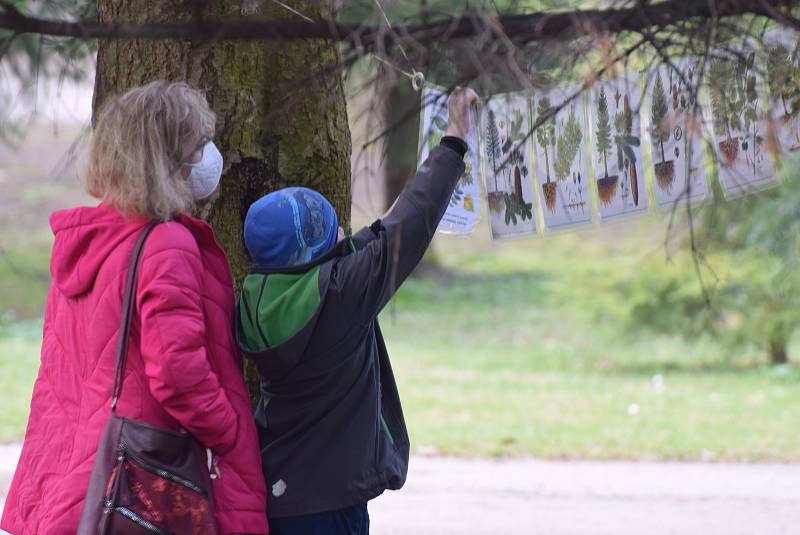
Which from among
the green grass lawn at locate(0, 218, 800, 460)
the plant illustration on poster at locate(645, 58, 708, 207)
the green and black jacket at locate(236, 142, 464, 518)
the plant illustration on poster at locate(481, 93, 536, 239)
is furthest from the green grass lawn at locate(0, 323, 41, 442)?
the plant illustration on poster at locate(645, 58, 708, 207)

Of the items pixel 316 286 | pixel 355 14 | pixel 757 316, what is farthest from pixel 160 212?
pixel 757 316

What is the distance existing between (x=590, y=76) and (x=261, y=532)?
124 cm

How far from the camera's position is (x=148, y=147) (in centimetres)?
247

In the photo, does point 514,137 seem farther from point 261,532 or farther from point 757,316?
point 757,316

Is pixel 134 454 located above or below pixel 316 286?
below

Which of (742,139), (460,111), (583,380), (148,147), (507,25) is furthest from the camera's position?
(583,380)

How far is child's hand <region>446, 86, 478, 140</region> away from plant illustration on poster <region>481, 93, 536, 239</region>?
1.06ft

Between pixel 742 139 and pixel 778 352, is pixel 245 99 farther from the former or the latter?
pixel 778 352

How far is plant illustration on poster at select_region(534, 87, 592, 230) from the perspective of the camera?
3.16m

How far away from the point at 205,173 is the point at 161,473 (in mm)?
697

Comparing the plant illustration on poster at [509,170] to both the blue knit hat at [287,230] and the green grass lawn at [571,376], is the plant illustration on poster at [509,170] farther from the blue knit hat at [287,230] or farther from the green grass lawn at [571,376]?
the green grass lawn at [571,376]

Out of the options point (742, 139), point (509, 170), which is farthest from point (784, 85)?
point (509, 170)

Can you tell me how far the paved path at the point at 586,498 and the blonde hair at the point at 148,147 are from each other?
140 inches

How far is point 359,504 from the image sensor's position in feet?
8.73
